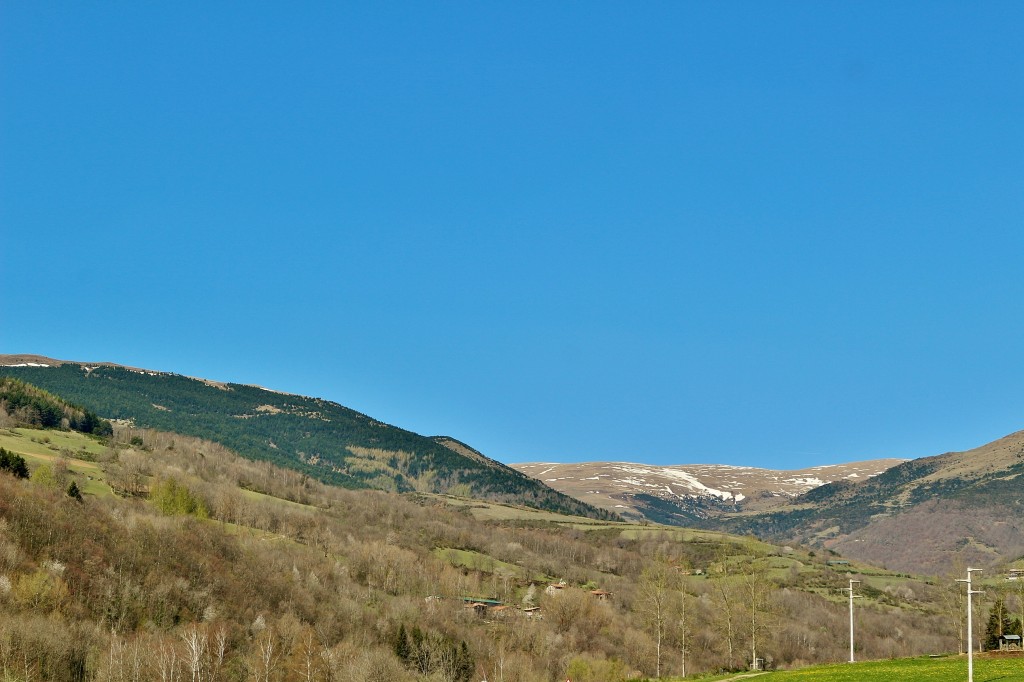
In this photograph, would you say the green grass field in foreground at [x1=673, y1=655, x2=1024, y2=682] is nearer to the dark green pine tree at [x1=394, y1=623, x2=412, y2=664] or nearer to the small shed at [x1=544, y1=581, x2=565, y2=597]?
the dark green pine tree at [x1=394, y1=623, x2=412, y2=664]

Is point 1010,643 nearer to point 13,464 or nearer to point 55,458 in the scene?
point 13,464

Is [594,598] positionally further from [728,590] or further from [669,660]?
[728,590]

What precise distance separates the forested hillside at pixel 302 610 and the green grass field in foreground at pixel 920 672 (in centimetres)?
3166

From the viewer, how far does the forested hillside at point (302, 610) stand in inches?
4318

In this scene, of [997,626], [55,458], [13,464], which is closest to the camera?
[997,626]

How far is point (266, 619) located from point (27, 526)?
30.5m

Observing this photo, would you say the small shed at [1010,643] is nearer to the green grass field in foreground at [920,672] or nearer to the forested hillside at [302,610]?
the green grass field in foreground at [920,672]

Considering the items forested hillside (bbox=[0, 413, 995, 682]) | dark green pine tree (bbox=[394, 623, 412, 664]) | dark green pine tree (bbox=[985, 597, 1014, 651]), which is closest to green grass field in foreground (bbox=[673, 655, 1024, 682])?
A: dark green pine tree (bbox=[985, 597, 1014, 651])

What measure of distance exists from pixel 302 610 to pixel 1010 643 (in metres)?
91.7

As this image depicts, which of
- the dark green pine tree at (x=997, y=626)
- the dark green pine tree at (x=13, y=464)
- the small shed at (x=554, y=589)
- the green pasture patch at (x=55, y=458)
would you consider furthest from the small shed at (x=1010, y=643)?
the dark green pine tree at (x=13, y=464)

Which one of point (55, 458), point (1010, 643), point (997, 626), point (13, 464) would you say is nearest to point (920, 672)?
point (1010, 643)

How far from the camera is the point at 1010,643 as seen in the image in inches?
3287

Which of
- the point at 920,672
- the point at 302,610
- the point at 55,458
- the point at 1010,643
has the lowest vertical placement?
the point at 302,610

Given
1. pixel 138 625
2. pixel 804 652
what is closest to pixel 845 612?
pixel 804 652
